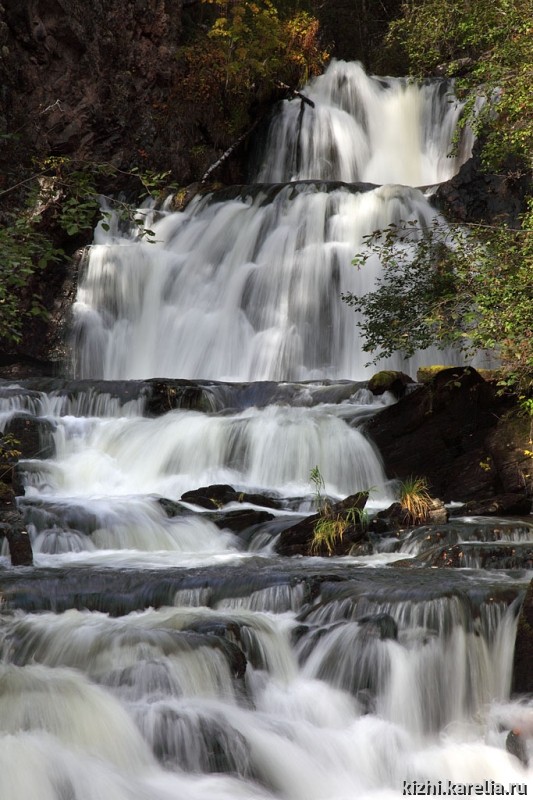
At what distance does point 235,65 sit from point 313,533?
66.2 feet

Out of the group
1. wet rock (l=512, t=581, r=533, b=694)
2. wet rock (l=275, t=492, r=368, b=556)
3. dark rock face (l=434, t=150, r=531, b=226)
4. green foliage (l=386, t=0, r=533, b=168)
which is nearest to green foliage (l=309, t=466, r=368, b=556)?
wet rock (l=275, t=492, r=368, b=556)

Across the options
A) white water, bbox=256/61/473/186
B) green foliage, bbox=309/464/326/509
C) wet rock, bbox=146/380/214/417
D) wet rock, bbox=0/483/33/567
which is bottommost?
wet rock, bbox=0/483/33/567

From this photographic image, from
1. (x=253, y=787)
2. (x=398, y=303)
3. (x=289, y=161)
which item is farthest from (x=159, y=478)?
(x=289, y=161)

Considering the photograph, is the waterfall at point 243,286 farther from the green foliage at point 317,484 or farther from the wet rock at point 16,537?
the wet rock at point 16,537

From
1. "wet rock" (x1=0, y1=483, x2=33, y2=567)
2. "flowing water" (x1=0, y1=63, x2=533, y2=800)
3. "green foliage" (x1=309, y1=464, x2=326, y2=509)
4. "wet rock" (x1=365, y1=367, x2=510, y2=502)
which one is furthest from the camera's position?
"wet rock" (x1=365, y1=367, x2=510, y2=502)

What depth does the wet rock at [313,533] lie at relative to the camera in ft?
36.6

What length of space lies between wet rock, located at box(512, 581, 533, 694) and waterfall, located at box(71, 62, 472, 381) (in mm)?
12526

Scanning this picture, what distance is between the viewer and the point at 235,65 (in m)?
27.6

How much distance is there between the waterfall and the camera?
2162cm

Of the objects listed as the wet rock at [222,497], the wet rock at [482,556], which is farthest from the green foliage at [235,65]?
the wet rock at [482,556]

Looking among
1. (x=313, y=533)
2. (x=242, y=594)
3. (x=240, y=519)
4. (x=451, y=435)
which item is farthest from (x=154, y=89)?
(x=242, y=594)

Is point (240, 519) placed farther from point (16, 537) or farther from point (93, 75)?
point (93, 75)

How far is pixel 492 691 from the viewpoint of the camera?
7727mm

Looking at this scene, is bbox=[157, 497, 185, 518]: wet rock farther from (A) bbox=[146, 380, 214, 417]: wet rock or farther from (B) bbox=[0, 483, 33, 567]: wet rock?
(A) bbox=[146, 380, 214, 417]: wet rock
